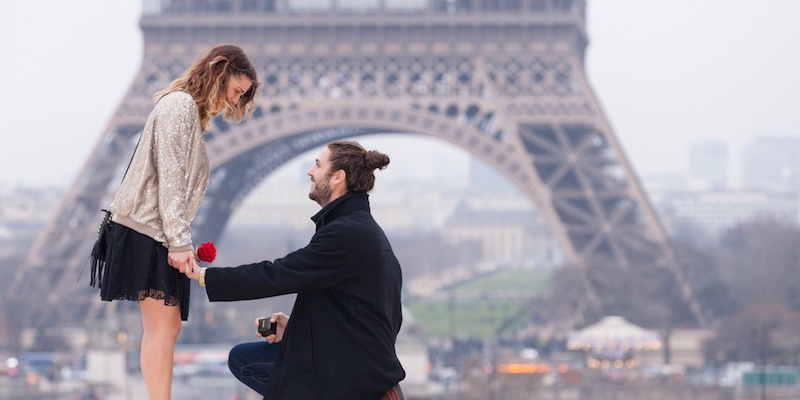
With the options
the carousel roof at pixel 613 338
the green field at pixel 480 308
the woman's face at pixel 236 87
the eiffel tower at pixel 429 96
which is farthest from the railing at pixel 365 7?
the woman's face at pixel 236 87

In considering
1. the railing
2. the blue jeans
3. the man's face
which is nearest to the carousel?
Answer: the railing

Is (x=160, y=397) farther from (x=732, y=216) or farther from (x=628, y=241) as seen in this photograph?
(x=732, y=216)

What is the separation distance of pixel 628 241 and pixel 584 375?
11.3 ft

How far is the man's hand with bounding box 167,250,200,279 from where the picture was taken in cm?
571

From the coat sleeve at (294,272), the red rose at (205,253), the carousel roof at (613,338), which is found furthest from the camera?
the carousel roof at (613,338)

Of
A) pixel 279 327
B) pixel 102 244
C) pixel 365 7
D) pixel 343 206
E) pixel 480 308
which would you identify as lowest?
pixel 480 308

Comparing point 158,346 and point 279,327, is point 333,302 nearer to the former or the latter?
point 279,327

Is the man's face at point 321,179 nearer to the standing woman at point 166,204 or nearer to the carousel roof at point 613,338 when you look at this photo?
the standing woman at point 166,204

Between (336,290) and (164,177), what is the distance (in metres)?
0.78

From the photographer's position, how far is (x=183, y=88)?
596 cm

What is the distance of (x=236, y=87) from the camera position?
5973 millimetres

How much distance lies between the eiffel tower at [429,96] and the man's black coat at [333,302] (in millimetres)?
26691

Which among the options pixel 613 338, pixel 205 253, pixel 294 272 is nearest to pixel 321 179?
pixel 294 272

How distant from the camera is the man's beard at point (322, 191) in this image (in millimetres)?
5750
